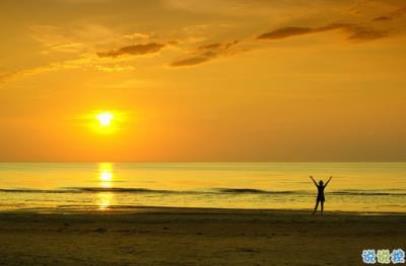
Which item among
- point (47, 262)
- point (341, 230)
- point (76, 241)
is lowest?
point (47, 262)

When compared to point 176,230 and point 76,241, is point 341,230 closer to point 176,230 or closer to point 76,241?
point 176,230

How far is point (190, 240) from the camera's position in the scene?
21047mm

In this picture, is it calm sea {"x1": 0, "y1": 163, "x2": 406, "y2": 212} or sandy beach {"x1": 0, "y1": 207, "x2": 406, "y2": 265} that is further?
calm sea {"x1": 0, "y1": 163, "x2": 406, "y2": 212}

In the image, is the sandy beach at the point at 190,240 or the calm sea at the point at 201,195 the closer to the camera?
the sandy beach at the point at 190,240

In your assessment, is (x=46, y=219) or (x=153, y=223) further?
(x=46, y=219)

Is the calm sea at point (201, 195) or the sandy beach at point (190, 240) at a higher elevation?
the calm sea at point (201, 195)

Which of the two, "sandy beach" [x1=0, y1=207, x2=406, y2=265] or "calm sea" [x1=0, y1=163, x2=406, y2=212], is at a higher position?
"calm sea" [x1=0, y1=163, x2=406, y2=212]

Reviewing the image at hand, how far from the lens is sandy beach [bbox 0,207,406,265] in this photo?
1634 centimetres

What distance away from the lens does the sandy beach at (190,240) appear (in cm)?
1634

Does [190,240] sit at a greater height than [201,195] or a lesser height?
lesser

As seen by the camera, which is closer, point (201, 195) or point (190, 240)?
point (190, 240)

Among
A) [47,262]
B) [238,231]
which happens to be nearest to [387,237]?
[238,231]

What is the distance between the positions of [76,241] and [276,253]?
24.6 ft

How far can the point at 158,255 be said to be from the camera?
1716 centimetres
